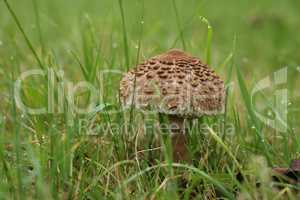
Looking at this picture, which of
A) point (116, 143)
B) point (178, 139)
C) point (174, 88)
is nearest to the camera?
point (174, 88)

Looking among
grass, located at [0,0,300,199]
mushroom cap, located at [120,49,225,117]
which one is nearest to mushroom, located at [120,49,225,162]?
mushroom cap, located at [120,49,225,117]

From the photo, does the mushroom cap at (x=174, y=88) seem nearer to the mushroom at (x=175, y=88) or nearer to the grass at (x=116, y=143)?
the mushroom at (x=175, y=88)

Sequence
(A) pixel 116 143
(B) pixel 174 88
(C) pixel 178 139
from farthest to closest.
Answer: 1. (C) pixel 178 139
2. (A) pixel 116 143
3. (B) pixel 174 88

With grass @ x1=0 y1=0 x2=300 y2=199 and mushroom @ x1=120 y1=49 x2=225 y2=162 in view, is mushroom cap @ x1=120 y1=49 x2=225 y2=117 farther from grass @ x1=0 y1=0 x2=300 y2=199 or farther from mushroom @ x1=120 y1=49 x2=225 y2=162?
grass @ x1=0 y1=0 x2=300 y2=199

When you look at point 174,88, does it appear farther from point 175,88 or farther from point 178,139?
point 178,139

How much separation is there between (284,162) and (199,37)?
12.8 feet

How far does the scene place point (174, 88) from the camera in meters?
2.25

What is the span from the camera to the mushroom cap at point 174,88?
2.24m

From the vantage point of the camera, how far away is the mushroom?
7.36ft

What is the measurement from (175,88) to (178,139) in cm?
41

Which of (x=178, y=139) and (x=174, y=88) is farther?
(x=178, y=139)

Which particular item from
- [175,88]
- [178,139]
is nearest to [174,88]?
[175,88]

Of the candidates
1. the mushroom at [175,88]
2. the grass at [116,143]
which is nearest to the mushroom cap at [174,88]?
the mushroom at [175,88]

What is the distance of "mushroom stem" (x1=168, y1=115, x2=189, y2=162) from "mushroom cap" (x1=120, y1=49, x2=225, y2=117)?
0.21 meters
